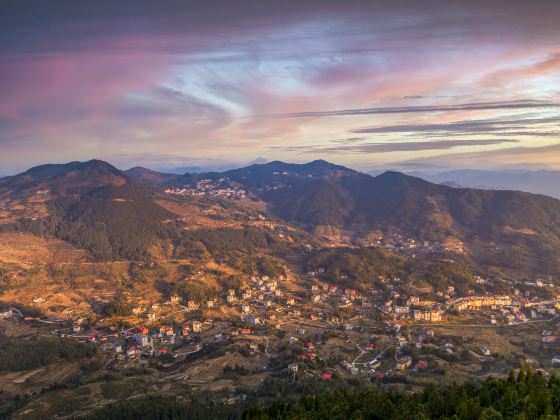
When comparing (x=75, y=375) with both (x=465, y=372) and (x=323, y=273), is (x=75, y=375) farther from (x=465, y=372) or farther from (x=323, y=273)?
(x=323, y=273)

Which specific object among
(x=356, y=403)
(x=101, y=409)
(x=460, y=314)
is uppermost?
(x=356, y=403)

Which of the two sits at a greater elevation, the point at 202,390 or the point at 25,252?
the point at 25,252

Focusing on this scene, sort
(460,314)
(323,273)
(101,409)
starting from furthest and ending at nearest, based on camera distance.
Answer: (323,273), (460,314), (101,409)

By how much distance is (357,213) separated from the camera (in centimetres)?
16338

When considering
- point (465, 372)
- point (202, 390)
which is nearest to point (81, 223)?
point (202, 390)

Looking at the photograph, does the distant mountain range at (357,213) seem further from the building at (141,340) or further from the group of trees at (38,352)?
the group of trees at (38,352)

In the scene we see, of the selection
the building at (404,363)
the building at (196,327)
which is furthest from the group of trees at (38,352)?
the building at (404,363)

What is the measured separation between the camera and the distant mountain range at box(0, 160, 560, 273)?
10875 cm

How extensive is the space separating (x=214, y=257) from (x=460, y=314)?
181 ft

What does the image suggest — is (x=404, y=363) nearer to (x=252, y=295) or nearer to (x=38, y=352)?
(x=252, y=295)

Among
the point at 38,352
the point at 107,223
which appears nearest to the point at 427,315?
the point at 38,352

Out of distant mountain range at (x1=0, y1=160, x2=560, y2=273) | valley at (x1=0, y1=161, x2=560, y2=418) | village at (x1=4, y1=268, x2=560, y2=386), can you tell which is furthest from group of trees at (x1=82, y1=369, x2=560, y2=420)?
distant mountain range at (x1=0, y1=160, x2=560, y2=273)

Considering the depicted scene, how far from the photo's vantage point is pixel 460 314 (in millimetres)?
70812

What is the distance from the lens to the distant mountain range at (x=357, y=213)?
357 ft
